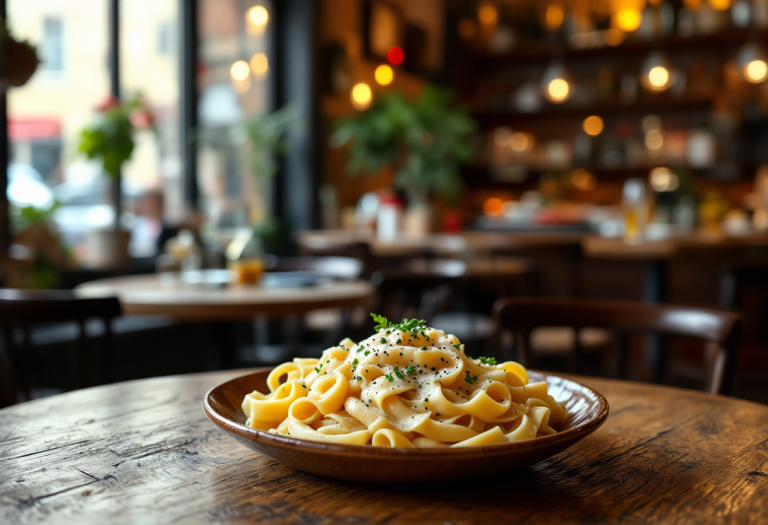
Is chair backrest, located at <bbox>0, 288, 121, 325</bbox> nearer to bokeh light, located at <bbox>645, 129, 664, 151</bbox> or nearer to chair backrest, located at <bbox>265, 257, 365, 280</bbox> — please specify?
chair backrest, located at <bbox>265, 257, 365, 280</bbox>

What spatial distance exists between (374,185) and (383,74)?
3.34 ft

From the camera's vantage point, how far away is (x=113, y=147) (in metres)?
4.02

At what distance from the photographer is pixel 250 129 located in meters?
5.46

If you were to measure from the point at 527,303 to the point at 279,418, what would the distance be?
2.95ft

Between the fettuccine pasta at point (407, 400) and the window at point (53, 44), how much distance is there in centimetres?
375

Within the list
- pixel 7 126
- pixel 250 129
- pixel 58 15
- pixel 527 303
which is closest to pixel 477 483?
pixel 527 303

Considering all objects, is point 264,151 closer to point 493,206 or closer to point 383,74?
point 383,74

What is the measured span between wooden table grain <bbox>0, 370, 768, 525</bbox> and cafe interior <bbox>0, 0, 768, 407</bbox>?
0.57 meters

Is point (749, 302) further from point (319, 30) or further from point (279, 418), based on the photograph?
point (279, 418)

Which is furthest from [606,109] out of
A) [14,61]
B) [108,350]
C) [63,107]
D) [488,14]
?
[108,350]

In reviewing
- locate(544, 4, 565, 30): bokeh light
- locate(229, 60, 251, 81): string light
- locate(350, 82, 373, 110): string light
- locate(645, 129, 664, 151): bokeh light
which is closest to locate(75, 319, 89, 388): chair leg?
locate(229, 60, 251, 81): string light

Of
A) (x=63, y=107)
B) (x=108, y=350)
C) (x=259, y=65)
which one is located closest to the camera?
(x=108, y=350)

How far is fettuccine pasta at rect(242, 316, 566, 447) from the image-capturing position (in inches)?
28.2

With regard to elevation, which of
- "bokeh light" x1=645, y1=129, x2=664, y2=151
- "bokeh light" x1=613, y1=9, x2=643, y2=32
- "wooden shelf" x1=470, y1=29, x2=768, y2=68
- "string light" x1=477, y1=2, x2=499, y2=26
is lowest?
"bokeh light" x1=645, y1=129, x2=664, y2=151
